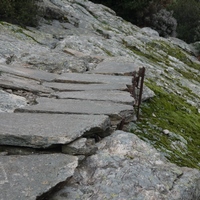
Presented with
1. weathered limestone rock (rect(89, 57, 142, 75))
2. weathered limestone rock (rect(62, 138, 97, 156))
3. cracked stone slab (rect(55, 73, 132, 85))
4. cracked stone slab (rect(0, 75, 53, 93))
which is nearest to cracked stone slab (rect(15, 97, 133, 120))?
cracked stone slab (rect(0, 75, 53, 93))

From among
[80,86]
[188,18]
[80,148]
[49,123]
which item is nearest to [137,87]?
[80,86]

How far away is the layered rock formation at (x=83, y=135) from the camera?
3.32 meters

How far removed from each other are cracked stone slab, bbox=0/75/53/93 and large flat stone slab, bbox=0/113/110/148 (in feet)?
4.48

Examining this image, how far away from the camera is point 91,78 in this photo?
7.02m

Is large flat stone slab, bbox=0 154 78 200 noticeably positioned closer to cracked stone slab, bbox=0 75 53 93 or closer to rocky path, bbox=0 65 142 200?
rocky path, bbox=0 65 142 200

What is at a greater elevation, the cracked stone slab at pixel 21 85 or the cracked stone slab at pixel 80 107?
the cracked stone slab at pixel 80 107

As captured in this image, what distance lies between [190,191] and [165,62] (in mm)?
12801

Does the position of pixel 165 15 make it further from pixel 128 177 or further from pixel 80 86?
pixel 128 177

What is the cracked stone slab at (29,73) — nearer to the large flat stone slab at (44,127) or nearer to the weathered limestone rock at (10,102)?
the weathered limestone rock at (10,102)

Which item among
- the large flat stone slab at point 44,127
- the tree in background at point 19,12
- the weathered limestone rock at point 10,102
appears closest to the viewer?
the large flat stone slab at point 44,127

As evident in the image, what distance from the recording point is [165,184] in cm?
352

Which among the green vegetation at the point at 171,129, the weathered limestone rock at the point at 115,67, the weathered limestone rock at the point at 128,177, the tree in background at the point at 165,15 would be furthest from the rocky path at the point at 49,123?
the tree in background at the point at 165,15

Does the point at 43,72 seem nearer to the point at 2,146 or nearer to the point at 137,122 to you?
the point at 137,122

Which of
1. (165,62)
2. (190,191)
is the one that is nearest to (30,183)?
(190,191)
